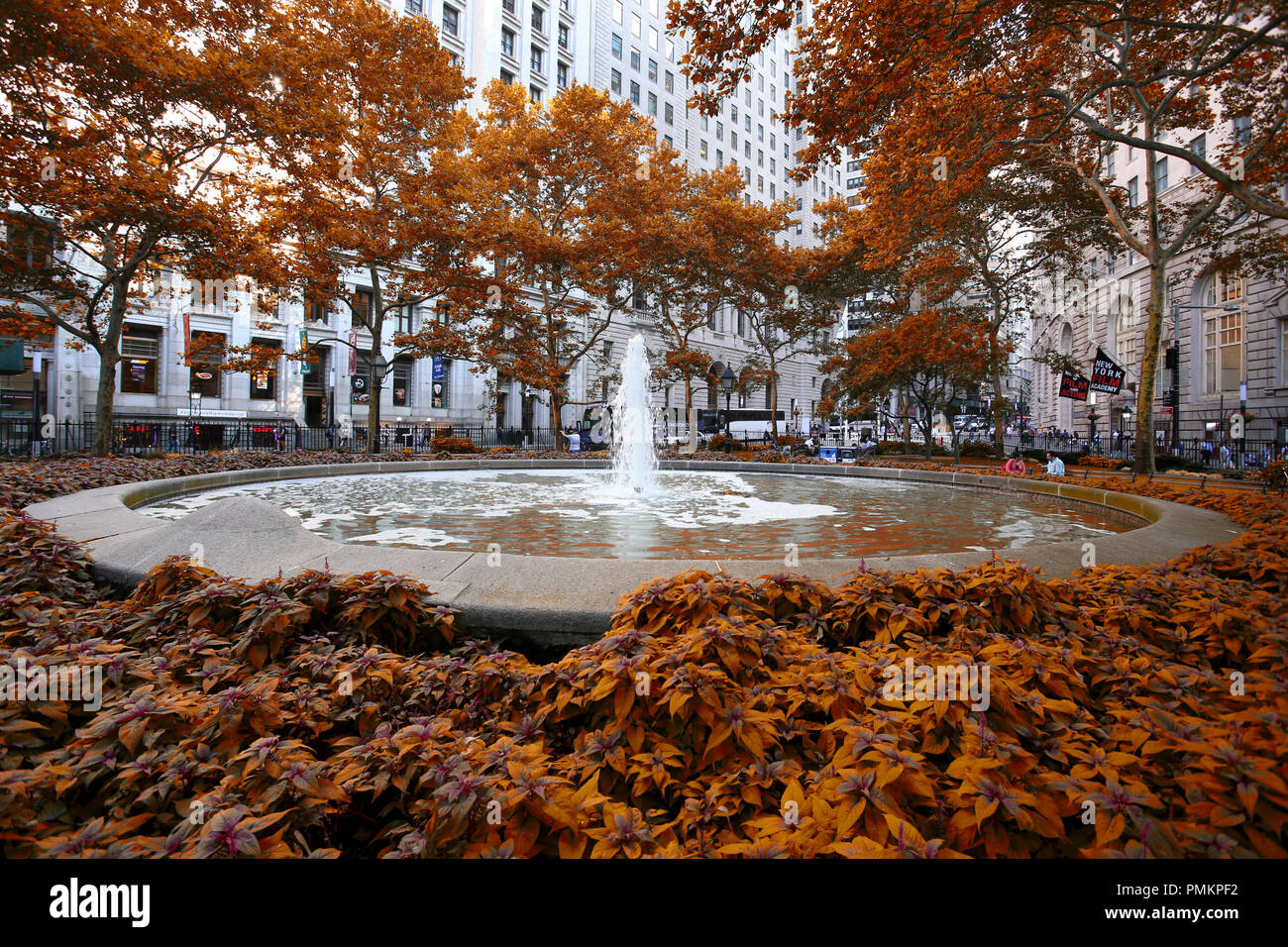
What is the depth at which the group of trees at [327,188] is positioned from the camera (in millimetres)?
13906

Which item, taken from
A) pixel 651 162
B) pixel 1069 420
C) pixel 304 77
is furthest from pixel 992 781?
pixel 1069 420

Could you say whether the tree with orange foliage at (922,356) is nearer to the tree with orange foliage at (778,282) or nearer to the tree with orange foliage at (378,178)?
the tree with orange foliage at (778,282)

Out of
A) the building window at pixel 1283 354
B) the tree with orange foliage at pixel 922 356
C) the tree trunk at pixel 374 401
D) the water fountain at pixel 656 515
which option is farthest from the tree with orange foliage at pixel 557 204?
the building window at pixel 1283 354

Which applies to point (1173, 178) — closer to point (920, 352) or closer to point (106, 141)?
point (920, 352)

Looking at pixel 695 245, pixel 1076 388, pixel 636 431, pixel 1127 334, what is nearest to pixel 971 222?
pixel 1076 388

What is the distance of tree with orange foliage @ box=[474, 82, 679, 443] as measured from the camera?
25281mm

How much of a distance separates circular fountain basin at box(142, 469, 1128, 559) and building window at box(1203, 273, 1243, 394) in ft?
81.6

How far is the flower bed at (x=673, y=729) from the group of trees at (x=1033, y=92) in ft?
9.58

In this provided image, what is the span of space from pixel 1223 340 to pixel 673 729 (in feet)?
130

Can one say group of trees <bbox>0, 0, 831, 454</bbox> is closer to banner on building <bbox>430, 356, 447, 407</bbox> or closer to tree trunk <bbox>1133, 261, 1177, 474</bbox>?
banner on building <bbox>430, 356, 447, 407</bbox>

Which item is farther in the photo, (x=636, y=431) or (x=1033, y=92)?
(x=636, y=431)

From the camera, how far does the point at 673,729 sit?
2418mm

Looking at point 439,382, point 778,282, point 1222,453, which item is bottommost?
point 1222,453

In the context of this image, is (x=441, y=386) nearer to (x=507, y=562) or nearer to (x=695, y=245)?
(x=695, y=245)
